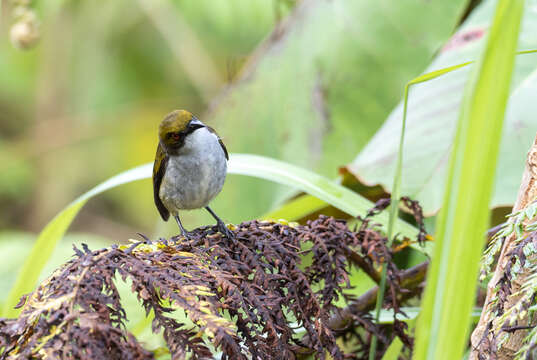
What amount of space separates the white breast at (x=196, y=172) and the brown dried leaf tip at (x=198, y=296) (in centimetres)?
40

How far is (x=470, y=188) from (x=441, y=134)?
5.01 feet

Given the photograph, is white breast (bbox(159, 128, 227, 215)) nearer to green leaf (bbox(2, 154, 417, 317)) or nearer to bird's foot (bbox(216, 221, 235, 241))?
green leaf (bbox(2, 154, 417, 317))

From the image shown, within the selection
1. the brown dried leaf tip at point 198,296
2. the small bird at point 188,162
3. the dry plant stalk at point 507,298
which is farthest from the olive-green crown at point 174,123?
the dry plant stalk at point 507,298

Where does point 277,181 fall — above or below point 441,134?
below

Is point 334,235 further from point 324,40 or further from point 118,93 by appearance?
point 118,93

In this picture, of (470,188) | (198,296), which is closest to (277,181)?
(198,296)

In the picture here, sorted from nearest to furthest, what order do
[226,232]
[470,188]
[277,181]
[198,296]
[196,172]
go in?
1. [470,188]
2. [198,296]
3. [226,232]
4. [277,181]
5. [196,172]

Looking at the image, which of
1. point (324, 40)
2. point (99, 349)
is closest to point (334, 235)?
point (99, 349)

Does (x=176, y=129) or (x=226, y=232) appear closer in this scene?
(x=226, y=232)

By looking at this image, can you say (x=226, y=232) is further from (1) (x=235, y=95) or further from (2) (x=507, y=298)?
(1) (x=235, y=95)

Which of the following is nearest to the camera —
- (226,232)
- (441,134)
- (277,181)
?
(226,232)

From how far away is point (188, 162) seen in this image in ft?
5.75

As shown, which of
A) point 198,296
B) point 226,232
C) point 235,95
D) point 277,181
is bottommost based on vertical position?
point 198,296

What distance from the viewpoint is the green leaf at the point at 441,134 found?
1842 millimetres
